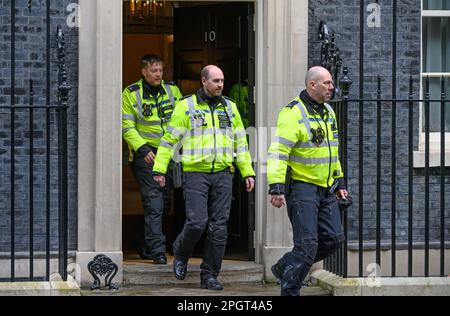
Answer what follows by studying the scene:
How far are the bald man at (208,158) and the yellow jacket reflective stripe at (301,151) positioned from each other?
1107 millimetres

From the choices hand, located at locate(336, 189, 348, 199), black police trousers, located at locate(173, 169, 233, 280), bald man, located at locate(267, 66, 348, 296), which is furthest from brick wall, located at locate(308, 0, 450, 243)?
bald man, located at locate(267, 66, 348, 296)

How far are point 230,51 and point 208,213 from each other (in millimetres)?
2081

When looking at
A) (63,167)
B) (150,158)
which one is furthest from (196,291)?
(63,167)

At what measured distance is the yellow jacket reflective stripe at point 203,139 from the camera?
10.4 m

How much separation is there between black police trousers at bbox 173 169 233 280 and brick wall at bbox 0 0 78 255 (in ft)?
3.71

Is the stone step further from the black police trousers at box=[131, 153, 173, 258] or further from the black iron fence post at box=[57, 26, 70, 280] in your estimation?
the black iron fence post at box=[57, 26, 70, 280]

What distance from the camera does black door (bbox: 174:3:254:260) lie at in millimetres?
11617

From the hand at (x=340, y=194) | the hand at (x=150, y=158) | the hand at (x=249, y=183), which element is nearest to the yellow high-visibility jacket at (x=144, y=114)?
the hand at (x=150, y=158)

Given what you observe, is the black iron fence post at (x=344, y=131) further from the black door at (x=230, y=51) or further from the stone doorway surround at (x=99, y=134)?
the stone doorway surround at (x=99, y=134)

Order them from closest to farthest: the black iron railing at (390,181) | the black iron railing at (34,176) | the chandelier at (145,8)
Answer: the black iron railing at (34,176) → the black iron railing at (390,181) → the chandelier at (145,8)

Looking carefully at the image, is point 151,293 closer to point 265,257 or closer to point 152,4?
point 265,257

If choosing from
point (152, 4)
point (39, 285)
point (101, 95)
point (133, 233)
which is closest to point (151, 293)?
point (39, 285)

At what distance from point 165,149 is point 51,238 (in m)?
1.36

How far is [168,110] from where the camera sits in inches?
452
